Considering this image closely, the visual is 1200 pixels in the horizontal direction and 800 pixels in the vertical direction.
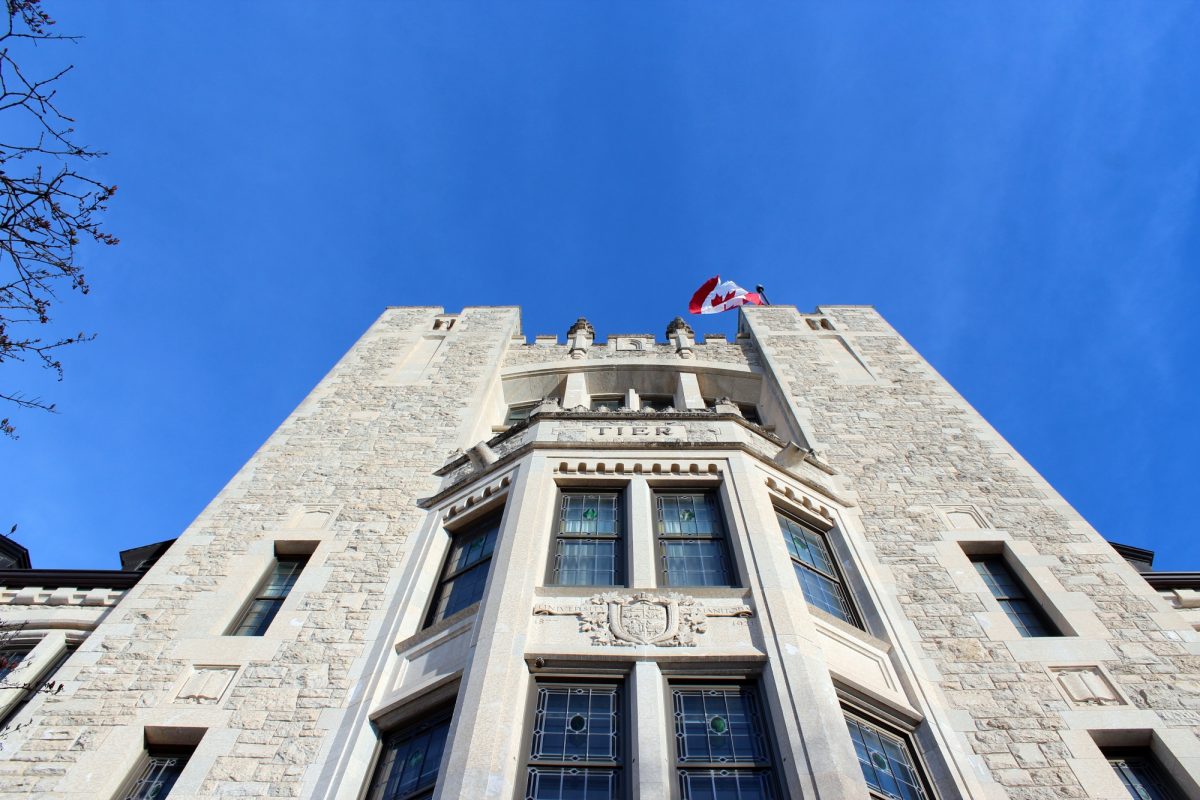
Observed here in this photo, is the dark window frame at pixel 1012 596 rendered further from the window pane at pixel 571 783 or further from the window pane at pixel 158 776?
the window pane at pixel 158 776

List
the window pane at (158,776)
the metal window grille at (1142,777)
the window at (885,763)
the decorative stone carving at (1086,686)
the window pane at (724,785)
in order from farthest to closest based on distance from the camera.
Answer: the decorative stone carving at (1086,686) < the window pane at (158,776) < the metal window grille at (1142,777) < the window at (885,763) < the window pane at (724,785)

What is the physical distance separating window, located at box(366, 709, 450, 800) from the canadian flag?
17.1 meters

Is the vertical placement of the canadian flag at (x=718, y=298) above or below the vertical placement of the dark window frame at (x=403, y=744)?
above

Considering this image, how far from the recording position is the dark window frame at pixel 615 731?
7578 millimetres

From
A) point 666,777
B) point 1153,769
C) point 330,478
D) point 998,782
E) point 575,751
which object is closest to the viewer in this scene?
point 666,777

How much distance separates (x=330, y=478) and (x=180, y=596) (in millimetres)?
3429

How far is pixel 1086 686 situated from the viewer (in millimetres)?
9742

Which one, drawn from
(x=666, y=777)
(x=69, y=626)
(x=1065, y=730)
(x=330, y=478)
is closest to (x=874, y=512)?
(x=1065, y=730)

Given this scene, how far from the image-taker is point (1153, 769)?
8.98 m

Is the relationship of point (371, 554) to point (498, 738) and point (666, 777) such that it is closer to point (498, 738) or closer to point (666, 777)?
point (498, 738)

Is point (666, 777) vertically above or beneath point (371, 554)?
beneath

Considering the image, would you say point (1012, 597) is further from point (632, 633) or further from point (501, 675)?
point (501, 675)

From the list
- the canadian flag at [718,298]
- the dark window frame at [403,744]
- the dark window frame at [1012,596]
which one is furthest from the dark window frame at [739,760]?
the canadian flag at [718,298]

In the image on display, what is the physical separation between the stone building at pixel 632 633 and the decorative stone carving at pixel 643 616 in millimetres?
36
